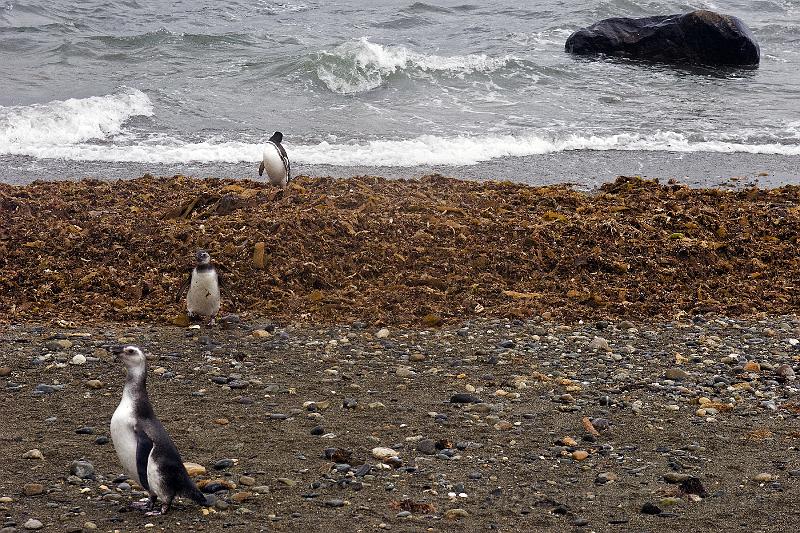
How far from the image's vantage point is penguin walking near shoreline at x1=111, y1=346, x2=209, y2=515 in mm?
3990

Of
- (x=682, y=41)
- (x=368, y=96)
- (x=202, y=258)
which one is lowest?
(x=202, y=258)

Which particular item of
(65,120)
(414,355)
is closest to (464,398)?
(414,355)

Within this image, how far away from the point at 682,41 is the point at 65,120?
1314 cm

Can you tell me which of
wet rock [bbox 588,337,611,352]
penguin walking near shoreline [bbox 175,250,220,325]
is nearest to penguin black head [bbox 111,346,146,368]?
penguin walking near shoreline [bbox 175,250,220,325]

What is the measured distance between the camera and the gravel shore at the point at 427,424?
4199 millimetres

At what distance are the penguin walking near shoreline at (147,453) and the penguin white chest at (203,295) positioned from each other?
7.21ft

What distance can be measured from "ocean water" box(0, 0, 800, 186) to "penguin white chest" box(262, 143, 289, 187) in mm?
1782

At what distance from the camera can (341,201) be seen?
8625 millimetres

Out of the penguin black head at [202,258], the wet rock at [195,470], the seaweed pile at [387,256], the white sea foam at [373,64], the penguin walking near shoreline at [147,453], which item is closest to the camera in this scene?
the penguin walking near shoreline at [147,453]

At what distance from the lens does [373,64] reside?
18.6m

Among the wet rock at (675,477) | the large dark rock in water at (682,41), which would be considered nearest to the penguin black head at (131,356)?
the wet rock at (675,477)

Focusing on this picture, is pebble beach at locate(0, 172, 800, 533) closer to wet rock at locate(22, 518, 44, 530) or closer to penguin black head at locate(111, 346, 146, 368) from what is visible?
wet rock at locate(22, 518, 44, 530)

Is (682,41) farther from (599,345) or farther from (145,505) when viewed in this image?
(145,505)

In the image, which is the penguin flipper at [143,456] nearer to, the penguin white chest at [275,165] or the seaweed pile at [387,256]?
the seaweed pile at [387,256]
